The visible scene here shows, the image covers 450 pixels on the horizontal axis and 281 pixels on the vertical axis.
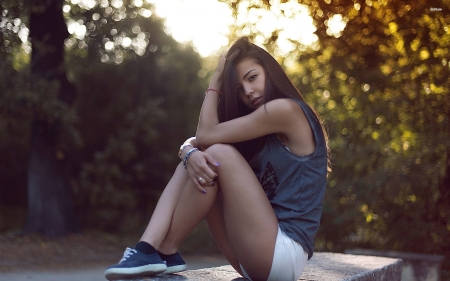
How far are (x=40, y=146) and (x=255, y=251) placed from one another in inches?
437

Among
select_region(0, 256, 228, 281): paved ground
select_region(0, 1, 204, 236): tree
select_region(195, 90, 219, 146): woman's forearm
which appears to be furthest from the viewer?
select_region(0, 1, 204, 236): tree

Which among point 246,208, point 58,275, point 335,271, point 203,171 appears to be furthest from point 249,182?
point 58,275

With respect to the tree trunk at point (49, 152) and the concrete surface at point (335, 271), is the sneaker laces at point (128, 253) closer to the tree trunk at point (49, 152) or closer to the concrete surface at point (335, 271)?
the concrete surface at point (335, 271)

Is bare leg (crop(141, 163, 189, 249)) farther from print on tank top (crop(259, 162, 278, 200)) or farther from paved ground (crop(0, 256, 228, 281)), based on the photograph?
paved ground (crop(0, 256, 228, 281))

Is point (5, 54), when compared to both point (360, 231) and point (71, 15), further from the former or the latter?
point (360, 231)

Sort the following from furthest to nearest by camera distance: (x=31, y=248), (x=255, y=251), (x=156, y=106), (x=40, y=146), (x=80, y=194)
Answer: (x=156, y=106) → (x=80, y=194) → (x=40, y=146) → (x=31, y=248) → (x=255, y=251)

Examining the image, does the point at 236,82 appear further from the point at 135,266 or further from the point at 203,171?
the point at 135,266

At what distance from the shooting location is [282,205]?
2855 mm

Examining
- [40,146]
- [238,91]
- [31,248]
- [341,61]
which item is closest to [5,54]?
[40,146]

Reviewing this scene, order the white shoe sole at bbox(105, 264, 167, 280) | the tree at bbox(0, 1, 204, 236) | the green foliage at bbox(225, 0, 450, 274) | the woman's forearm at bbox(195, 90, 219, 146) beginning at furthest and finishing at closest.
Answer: the tree at bbox(0, 1, 204, 236)
the green foliage at bbox(225, 0, 450, 274)
the woman's forearm at bbox(195, 90, 219, 146)
the white shoe sole at bbox(105, 264, 167, 280)

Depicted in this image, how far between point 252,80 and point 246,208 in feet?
2.43

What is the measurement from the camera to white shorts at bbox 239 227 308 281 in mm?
2744

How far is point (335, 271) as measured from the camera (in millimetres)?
3846

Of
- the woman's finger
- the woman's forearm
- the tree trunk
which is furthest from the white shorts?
the tree trunk
